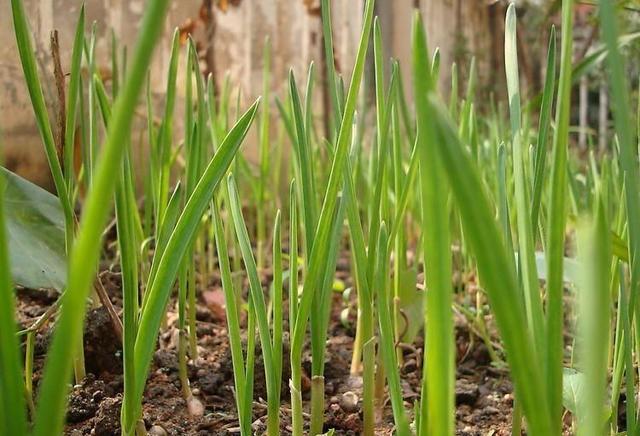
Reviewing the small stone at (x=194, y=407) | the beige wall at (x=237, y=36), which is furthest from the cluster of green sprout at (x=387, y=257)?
the beige wall at (x=237, y=36)

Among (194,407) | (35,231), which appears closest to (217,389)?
(194,407)

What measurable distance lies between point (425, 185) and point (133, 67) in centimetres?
9

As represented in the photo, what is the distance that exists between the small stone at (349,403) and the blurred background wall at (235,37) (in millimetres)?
311

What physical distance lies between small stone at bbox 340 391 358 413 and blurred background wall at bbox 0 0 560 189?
0.31 metres

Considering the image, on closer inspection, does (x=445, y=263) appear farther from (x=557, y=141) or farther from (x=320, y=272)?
(x=320, y=272)

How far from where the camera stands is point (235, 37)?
144cm

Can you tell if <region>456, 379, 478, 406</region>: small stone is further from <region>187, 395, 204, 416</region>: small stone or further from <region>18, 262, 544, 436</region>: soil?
<region>187, 395, 204, 416</region>: small stone

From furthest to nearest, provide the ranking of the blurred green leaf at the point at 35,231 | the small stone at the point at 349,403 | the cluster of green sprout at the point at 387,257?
the small stone at the point at 349,403, the blurred green leaf at the point at 35,231, the cluster of green sprout at the point at 387,257

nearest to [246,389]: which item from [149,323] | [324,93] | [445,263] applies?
[149,323]

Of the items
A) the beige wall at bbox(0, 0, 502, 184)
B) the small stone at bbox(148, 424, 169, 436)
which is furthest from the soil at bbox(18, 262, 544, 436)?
the beige wall at bbox(0, 0, 502, 184)

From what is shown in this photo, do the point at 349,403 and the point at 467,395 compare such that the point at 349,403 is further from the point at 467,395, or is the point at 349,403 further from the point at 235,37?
the point at 235,37

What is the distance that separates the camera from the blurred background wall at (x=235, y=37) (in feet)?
2.41

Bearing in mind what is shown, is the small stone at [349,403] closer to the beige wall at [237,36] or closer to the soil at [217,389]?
the soil at [217,389]

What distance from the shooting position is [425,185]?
0.65ft
